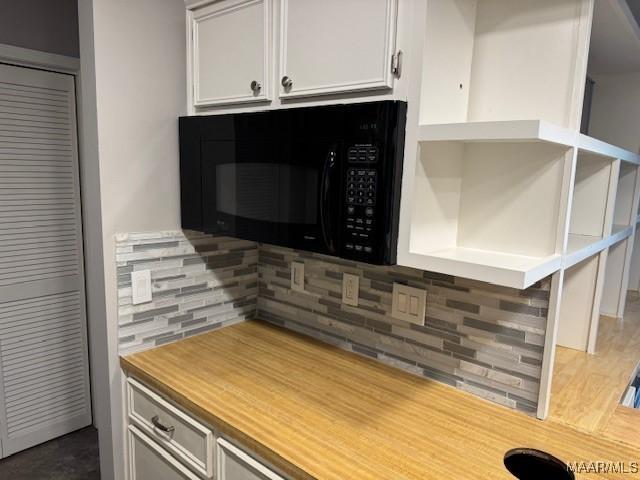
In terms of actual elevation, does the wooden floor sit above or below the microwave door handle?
below

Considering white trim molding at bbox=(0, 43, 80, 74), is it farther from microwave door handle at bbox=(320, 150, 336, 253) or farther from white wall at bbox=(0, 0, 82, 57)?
microwave door handle at bbox=(320, 150, 336, 253)

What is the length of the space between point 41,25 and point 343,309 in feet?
6.55

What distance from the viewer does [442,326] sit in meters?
1.38

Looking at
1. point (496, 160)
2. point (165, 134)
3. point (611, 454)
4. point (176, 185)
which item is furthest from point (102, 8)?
point (611, 454)

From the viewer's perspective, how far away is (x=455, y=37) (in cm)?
115

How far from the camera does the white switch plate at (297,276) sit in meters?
1.75

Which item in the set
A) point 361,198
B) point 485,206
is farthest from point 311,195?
point 485,206

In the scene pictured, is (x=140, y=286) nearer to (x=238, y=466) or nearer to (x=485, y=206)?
(x=238, y=466)

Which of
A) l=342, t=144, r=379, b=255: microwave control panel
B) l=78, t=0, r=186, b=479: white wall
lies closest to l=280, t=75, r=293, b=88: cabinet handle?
l=342, t=144, r=379, b=255: microwave control panel

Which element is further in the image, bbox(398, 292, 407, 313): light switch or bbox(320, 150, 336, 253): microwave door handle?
bbox(398, 292, 407, 313): light switch

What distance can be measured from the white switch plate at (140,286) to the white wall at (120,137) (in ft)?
0.22

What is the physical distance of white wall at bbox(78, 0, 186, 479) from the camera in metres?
1.41

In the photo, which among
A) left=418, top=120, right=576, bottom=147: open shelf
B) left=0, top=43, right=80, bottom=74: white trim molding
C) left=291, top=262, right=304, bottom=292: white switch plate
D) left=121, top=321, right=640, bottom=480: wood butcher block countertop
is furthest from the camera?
left=0, top=43, right=80, bottom=74: white trim molding

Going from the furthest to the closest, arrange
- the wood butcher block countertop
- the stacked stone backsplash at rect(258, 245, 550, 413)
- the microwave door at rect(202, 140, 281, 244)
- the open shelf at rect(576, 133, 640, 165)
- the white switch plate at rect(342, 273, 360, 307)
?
the white switch plate at rect(342, 273, 360, 307) < the microwave door at rect(202, 140, 281, 244) < the stacked stone backsplash at rect(258, 245, 550, 413) < the open shelf at rect(576, 133, 640, 165) < the wood butcher block countertop
